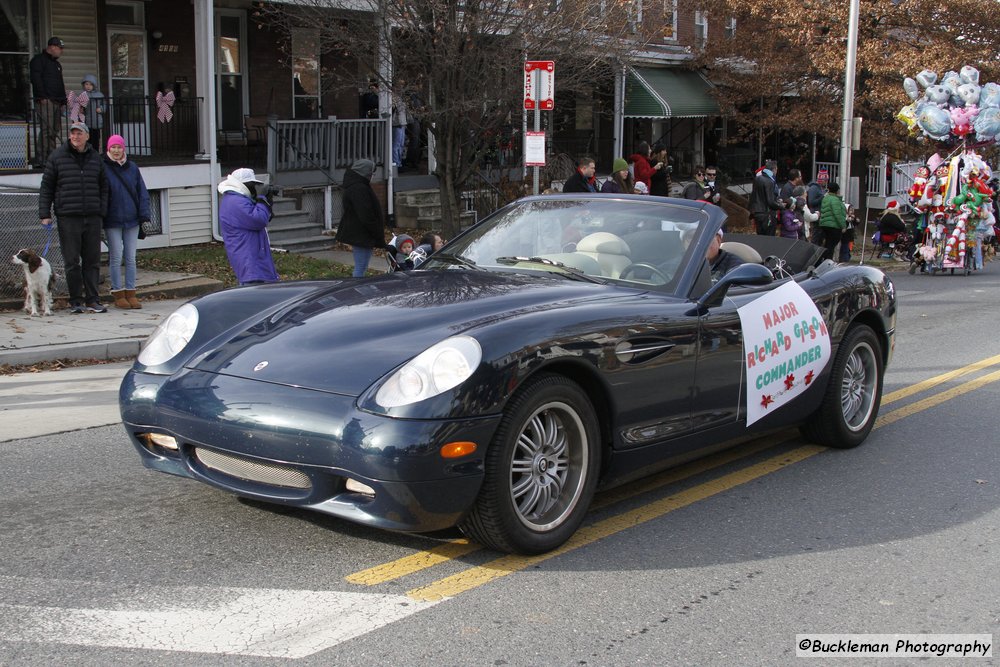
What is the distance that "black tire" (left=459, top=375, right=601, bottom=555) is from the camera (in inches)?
167

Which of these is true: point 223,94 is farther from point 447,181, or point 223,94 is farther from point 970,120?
point 970,120

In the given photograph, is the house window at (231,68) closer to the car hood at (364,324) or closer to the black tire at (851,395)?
the black tire at (851,395)

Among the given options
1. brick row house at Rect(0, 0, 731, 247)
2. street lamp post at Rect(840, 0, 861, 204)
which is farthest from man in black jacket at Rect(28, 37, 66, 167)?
street lamp post at Rect(840, 0, 861, 204)

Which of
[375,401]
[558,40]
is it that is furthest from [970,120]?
[375,401]

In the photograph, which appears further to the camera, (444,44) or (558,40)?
(558,40)

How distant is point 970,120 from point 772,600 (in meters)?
16.8

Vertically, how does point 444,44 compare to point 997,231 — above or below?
above

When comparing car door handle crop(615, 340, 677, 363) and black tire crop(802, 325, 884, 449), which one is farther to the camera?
black tire crop(802, 325, 884, 449)

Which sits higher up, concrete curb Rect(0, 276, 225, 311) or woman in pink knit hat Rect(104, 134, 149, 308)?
woman in pink knit hat Rect(104, 134, 149, 308)

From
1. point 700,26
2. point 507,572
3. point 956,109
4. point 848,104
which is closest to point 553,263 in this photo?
point 507,572

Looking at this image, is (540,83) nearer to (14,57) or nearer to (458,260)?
(458,260)

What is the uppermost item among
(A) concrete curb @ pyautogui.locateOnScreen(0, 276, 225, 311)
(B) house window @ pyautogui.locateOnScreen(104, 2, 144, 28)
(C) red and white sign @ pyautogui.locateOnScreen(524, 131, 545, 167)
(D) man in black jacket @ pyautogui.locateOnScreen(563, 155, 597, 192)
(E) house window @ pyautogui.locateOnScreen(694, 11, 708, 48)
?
(E) house window @ pyautogui.locateOnScreen(694, 11, 708, 48)

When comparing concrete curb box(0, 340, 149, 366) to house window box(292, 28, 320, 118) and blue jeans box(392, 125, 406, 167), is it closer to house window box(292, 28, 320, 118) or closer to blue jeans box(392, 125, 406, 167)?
blue jeans box(392, 125, 406, 167)

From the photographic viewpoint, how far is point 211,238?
56.1 ft
